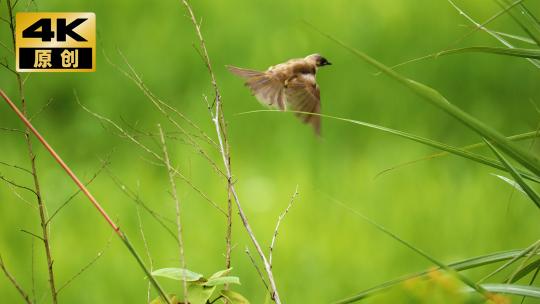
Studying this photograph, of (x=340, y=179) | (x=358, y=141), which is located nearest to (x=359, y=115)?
(x=358, y=141)

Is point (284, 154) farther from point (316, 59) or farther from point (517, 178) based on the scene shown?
point (517, 178)

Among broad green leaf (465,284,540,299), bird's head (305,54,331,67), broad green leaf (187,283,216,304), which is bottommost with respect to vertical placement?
broad green leaf (187,283,216,304)

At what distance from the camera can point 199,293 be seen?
35.7 inches

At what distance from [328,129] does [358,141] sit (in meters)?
0.10

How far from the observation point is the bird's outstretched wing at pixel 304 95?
4.90 feet

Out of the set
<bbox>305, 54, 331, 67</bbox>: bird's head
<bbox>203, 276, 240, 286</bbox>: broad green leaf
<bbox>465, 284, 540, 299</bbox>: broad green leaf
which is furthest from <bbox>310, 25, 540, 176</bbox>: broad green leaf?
<bbox>305, 54, 331, 67</bbox>: bird's head

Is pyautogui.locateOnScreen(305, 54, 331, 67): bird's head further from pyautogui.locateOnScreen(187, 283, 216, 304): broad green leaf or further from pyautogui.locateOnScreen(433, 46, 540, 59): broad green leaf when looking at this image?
pyautogui.locateOnScreen(187, 283, 216, 304): broad green leaf

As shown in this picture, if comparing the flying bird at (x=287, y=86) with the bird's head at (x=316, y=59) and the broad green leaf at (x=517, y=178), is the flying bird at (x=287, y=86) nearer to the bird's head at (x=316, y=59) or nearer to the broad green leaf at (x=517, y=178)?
the bird's head at (x=316, y=59)

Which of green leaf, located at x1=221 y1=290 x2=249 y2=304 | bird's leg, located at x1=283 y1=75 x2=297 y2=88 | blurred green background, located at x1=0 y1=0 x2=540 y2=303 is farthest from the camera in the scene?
blurred green background, located at x1=0 y1=0 x2=540 y2=303

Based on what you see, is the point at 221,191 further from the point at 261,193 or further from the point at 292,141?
the point at 292,141

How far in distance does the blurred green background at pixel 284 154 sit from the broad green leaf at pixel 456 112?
46.3 inches

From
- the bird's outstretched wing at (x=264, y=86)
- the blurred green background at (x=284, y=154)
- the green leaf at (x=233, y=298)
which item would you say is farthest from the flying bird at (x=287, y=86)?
the green leaf at (x=233, y=298)

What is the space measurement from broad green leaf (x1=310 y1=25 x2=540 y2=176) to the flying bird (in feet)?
1.93

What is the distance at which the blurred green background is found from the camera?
2.11 m
